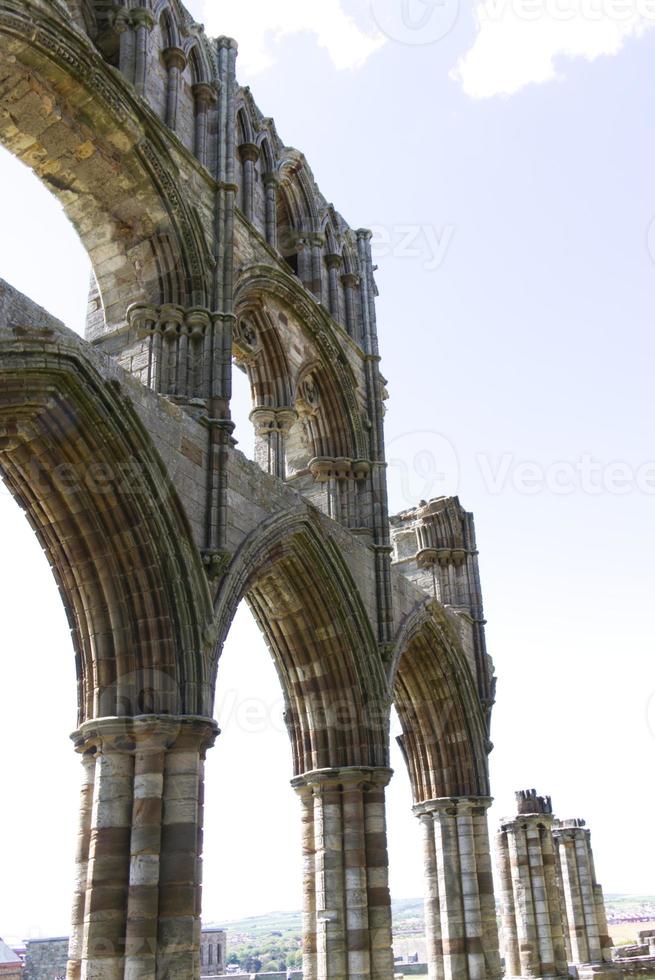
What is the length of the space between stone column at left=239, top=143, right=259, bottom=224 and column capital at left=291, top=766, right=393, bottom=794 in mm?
8301

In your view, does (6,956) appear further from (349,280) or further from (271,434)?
(349,280)

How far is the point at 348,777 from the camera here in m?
13.7

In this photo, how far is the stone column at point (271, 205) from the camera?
51.4 ft

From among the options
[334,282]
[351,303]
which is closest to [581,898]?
[351,303]

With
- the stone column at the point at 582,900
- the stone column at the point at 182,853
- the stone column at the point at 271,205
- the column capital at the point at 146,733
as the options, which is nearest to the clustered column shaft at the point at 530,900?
the stone column at the point at 582,900

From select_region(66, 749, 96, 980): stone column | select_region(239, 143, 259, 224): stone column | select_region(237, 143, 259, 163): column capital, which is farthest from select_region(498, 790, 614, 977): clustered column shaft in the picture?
select_region(237, 143, 259, 163): column capital

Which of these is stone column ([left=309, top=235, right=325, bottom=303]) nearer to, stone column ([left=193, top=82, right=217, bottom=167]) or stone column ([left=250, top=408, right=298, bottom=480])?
stone column ([left=250, top=408, right=298, bottom=480])

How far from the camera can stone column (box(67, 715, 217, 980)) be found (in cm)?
916

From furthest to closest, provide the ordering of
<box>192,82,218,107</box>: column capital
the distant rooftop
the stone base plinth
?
the distant rooftop
the stone base plinth
<box>192,82,218,107</box>: column capital

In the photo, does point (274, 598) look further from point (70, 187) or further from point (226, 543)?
point (70, 187)

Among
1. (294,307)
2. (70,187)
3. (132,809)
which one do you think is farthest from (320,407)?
(132,809)

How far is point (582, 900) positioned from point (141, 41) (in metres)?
21.8

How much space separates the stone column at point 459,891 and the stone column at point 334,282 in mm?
8893

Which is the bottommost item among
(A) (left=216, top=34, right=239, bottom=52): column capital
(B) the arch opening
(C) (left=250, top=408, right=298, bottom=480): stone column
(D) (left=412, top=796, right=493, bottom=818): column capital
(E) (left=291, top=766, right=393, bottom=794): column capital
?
(E) (left=291, top=766, right=393, bottom=794): column capital
